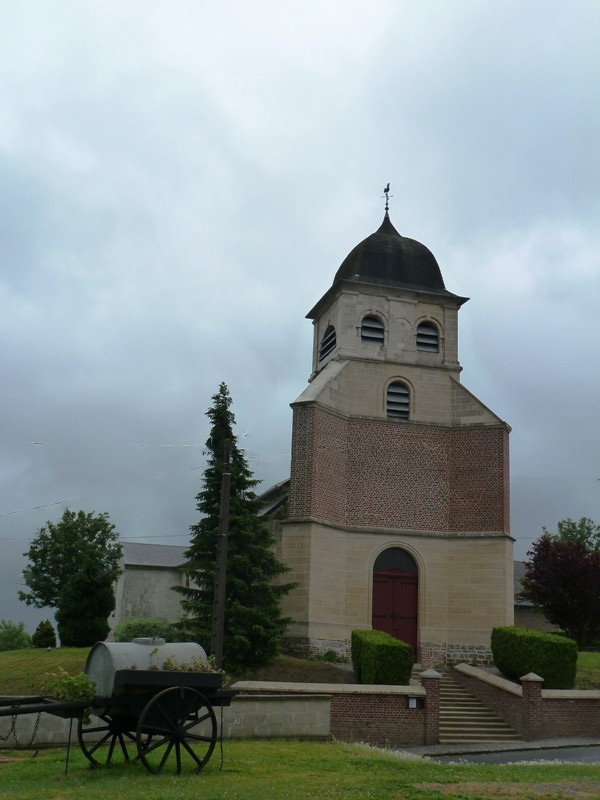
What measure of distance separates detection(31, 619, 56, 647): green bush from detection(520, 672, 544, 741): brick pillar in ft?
73.0

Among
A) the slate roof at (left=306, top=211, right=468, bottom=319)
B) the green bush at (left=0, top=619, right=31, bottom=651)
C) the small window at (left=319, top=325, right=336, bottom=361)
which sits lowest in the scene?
the green bush at (left=0, top=619, right=31, bottom=651)

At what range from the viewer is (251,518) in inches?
960

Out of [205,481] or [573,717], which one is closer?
[573,717]

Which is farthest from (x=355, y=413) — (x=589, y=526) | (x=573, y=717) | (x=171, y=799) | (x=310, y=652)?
(x=589, y=526)

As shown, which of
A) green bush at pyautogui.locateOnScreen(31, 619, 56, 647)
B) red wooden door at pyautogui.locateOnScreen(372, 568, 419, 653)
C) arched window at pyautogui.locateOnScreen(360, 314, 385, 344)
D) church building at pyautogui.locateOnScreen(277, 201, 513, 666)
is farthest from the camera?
green bush at pyautogui.locateOnScreen(31, 619, 56, 647)

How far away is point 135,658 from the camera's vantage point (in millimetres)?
12156

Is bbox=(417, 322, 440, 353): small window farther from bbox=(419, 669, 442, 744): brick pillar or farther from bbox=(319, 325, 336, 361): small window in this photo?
bbox=(419, 669, 442, 744): brick pillar

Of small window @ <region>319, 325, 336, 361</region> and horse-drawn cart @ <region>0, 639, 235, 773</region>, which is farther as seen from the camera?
small window @ <region>319, 325, 336, 361</region>

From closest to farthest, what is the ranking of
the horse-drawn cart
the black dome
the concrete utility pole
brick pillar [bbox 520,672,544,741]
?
the horse-drawn cart
the concrete utility pole
brick pillar [bbox 520,672,544,741]
the black dome

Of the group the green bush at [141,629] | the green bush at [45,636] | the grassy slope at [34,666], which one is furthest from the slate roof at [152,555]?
the grassy slope at [34,666]

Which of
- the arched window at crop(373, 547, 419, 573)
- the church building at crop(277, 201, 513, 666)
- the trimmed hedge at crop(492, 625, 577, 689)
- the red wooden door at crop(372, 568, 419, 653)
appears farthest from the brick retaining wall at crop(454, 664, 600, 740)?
the arched window at crop(373, 547, 419, 573)

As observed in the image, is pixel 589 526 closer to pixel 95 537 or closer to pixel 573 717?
pixel 95 537

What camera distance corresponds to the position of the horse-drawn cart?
38.3 feet

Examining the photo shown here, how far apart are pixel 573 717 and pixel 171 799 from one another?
48.3 feet
